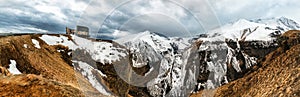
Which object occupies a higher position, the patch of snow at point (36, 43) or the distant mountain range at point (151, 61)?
the patch of snow at point (36, 43)

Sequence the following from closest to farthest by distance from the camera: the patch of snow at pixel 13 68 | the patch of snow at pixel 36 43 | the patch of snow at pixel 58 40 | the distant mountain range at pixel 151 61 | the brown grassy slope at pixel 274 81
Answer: the brown grassy slope at pixel 274 81
the patch of snow at pixel 13 68
the patch of snow at pixel 36 43
the distant mountain range at pixel 151 61
the patch of snow at pixel 58 40

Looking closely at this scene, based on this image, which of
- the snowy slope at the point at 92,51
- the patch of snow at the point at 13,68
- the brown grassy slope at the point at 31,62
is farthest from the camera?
the snowy slope at the point at 92,51

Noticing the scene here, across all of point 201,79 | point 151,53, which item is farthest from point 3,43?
point 151,53

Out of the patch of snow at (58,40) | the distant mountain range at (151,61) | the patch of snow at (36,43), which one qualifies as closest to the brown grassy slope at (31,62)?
the distant mountain range at (151,61)

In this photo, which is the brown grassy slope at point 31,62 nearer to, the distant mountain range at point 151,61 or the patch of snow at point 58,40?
the distant mountain range at point 151,61

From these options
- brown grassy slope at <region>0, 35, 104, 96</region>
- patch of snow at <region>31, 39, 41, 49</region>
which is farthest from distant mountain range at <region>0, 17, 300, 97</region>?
brown grassy slope at <region>0, 35, 104, 96</region>

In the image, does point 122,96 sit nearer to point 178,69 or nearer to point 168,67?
point 178,69

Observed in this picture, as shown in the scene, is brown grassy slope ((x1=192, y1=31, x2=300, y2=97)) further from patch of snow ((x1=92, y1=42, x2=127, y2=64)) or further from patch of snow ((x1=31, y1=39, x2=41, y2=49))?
patch of snow ((x1=92, y1=42, x2=127, y2=64))

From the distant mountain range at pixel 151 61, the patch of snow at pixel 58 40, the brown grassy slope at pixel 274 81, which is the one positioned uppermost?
the brown grassy slope at pixel 274 81

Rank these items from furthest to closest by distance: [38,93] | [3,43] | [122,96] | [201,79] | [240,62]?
[240,62] < [201,79] < [122,96] < [3,43] < [38,93]
